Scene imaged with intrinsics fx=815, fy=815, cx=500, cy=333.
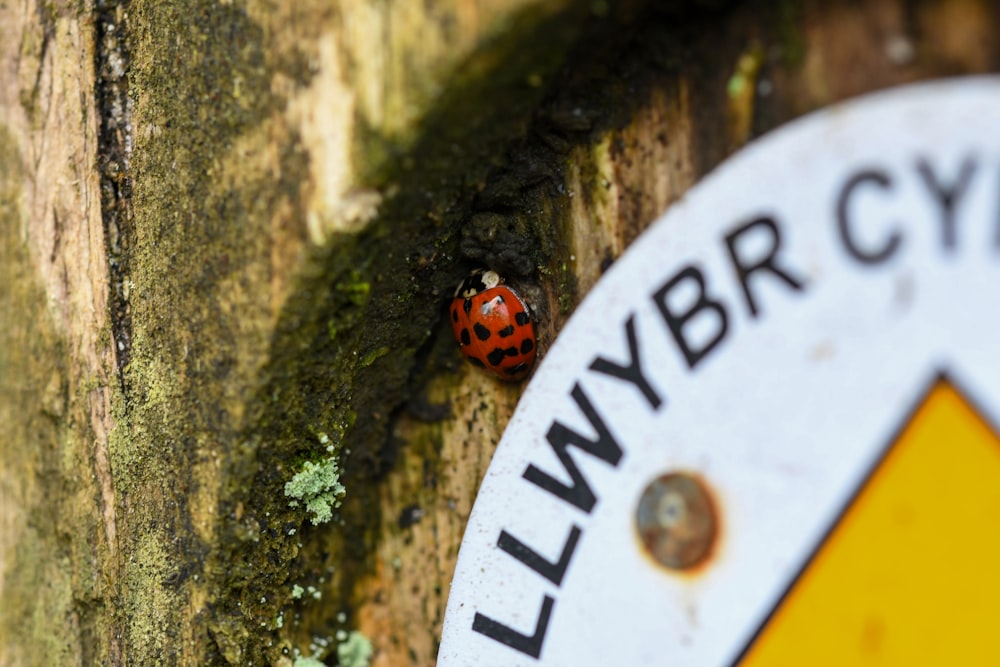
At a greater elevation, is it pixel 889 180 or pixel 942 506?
pixel 889 180

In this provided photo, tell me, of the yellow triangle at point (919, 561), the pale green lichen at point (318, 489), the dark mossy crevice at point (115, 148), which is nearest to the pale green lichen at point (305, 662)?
the pale green lichen at point (318, 489)

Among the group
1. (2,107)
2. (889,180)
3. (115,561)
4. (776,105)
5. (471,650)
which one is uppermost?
(2,107)

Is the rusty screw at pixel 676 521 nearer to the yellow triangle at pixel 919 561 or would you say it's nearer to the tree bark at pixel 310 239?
the yellow triangle at pixel 919 561

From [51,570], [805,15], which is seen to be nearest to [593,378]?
[805,15]

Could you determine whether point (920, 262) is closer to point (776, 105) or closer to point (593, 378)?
point (776, 105)

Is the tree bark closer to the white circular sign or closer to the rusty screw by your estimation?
the white circular sign

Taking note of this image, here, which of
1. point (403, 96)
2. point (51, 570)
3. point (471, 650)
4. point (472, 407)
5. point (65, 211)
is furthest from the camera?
point (51, 570)

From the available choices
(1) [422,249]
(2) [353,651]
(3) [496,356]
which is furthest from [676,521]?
(2) [353,651]
